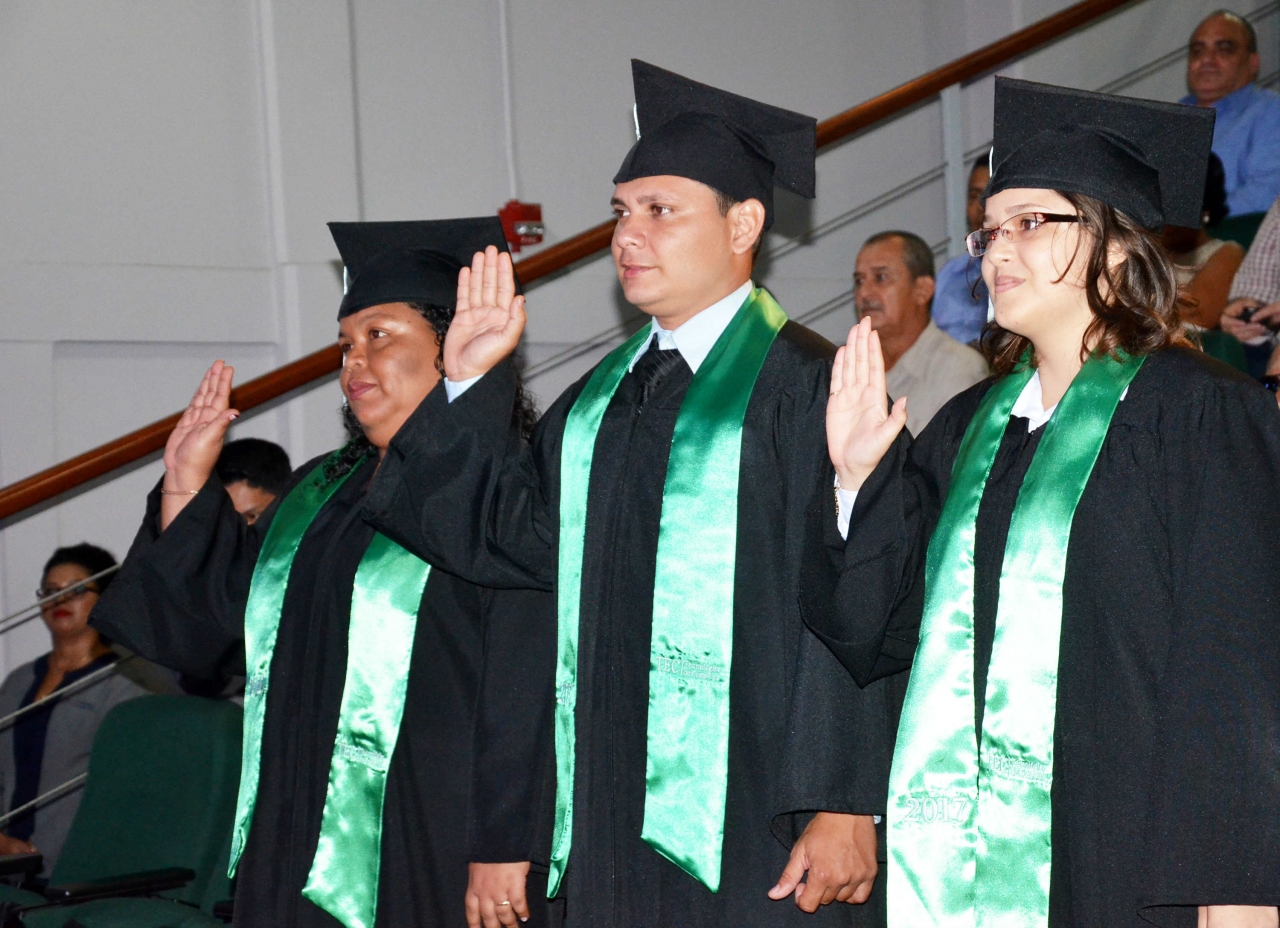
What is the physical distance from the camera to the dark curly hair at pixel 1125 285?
2199 millimetres

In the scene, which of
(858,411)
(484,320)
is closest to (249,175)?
(484,320)

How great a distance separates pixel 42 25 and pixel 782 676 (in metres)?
3.96

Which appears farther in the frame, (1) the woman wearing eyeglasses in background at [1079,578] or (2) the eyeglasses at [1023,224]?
(2) the eyeglasses at [1023,224]

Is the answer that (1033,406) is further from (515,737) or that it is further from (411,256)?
(411,256)

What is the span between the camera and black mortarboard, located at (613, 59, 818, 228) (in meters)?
2.71

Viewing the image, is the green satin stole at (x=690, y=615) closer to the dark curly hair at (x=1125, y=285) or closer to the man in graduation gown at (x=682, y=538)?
the man in graduation gown at (x=682, y=538)

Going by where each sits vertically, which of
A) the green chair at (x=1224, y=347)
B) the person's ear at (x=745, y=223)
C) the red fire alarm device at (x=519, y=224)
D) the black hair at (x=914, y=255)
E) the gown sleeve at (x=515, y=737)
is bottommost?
the gown sleeve at (x=515, y=737)

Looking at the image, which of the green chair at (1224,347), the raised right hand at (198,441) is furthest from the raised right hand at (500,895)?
the green chair at (1224,347)

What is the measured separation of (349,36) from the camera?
5.60 metres

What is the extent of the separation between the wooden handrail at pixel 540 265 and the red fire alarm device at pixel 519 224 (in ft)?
2.80

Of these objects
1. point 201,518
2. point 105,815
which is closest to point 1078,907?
point 201,518

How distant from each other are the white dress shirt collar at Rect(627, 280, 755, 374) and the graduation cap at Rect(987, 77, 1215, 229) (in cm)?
59

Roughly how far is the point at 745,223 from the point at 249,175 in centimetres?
324

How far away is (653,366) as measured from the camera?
2.75m
